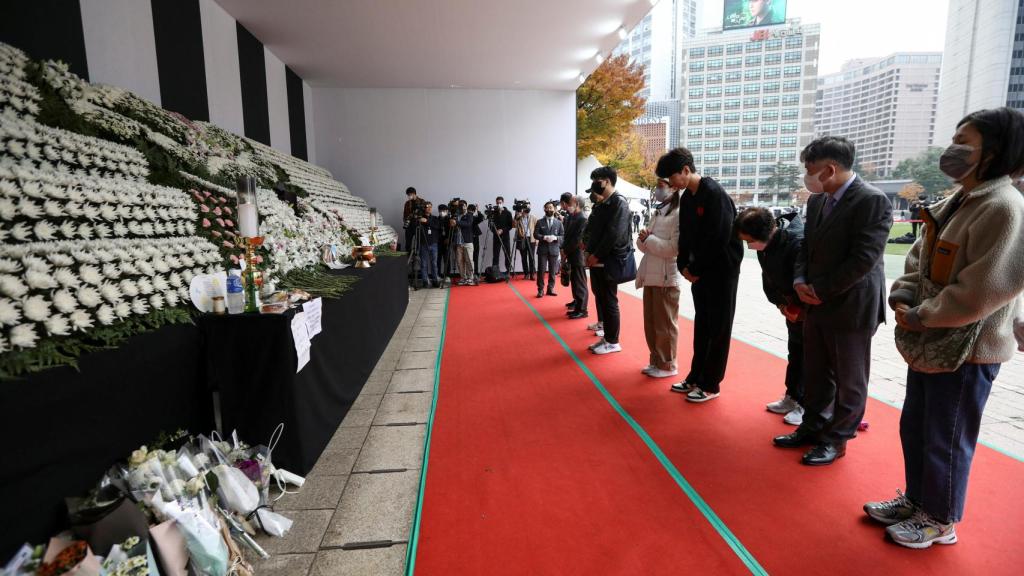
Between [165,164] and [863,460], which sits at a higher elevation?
[165,164]

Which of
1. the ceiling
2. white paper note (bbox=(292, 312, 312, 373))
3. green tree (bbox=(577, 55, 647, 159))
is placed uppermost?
green tree (bbox=(577, 55, 647, 159))

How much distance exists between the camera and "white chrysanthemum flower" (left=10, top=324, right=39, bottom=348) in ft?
3.82

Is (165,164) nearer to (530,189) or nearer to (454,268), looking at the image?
(454,268)

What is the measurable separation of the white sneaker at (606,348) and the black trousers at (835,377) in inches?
74.7

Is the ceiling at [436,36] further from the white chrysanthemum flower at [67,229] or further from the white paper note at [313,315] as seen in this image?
the white chrysanthemum flower at [67,229]

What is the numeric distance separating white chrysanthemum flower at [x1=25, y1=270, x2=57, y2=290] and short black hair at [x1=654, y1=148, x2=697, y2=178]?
285cm

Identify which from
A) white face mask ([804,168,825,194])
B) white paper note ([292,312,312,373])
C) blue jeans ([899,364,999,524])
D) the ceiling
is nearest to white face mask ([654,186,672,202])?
white face mask ([804,168,825,194])

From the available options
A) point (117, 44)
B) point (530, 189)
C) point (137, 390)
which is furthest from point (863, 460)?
point (530, 189)

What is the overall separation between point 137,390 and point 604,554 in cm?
173

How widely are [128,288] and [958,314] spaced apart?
276cm

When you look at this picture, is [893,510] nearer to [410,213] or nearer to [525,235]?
[525,235]

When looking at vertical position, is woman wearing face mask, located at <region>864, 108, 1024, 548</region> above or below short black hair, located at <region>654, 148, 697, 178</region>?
below

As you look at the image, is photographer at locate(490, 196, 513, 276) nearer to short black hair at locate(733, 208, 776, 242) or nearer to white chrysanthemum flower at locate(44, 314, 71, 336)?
short black hair at locate(733, 208, 776, 242)

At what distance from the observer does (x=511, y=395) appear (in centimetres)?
324
